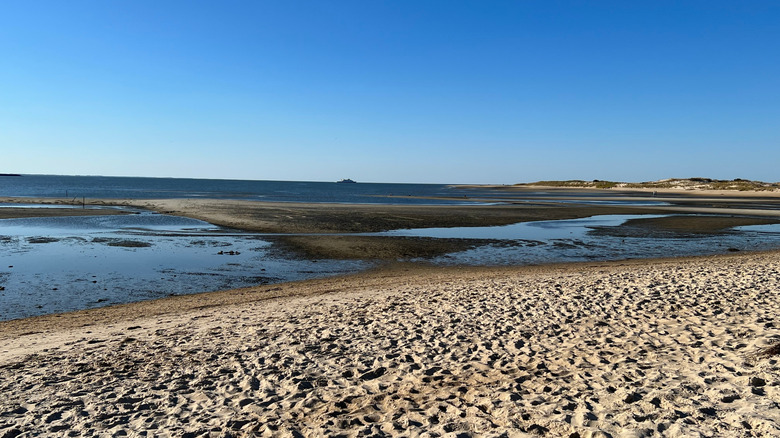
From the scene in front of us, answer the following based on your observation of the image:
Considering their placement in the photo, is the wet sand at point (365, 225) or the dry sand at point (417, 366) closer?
the dry sand at point (417, 366)

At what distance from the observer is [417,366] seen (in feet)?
25.0

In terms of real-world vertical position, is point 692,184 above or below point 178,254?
above

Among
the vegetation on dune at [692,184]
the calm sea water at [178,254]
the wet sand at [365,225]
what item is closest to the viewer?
the calm sea water at [178,254]

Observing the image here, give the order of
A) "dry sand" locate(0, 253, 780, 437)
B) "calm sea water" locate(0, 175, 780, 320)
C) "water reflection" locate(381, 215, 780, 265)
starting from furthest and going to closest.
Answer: "water reflection" locate(381, 215, 780, 265), "calm sea water" locate(0, 175, 780, 320), "dry sand" locate(0, 253, 780, 437)

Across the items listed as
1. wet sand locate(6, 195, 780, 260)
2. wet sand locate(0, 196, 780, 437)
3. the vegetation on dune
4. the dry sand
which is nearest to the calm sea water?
wet sand locate(6, 195, 780, 260)

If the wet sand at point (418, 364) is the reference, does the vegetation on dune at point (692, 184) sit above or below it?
above

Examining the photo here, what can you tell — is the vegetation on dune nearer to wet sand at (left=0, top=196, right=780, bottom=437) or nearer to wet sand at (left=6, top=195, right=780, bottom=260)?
wet sand at (left=6, top=195, right=780, bottom=260)

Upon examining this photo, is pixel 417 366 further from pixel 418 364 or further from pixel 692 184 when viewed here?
pixel 692 184

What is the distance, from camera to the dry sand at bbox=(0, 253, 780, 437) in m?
5.77

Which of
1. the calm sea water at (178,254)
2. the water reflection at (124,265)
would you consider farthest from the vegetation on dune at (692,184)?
the water reflection at (124,265)

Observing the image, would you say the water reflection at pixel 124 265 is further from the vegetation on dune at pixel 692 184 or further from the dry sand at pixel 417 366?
the vegetation on dune at pixel 692 184

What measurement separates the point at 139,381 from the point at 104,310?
6.28 m

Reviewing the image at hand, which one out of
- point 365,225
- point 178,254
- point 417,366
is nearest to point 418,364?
point 417,366

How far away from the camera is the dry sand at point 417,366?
18.9 feet
